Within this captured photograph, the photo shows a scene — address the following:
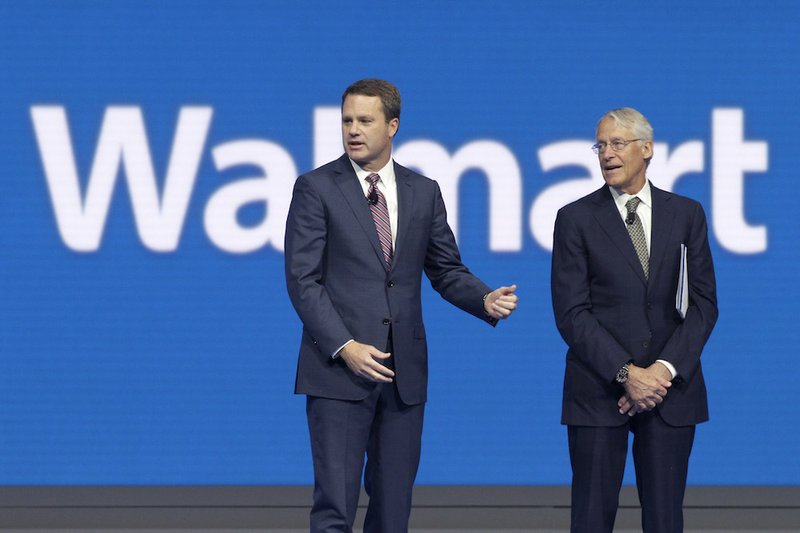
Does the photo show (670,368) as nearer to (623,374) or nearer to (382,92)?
(623,374)

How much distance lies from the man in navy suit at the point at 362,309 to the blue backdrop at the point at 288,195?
5.59ft

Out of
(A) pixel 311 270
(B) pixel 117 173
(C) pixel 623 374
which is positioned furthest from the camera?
(B) pixel 117 173

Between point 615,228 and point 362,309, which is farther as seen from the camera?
point 615,228

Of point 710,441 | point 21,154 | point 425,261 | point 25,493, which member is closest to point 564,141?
point 710,441

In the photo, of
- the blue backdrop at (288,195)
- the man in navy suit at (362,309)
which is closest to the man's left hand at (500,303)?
the man in navy suit at (362,309)

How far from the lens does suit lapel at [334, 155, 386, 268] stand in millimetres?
3277

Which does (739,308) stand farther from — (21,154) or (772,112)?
(21,154)

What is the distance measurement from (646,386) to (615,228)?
457 millimetres

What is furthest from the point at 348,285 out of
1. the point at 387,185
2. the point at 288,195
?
the point at 288,195

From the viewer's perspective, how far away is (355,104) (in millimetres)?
3270

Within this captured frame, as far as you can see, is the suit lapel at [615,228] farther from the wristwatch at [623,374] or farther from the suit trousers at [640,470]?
the suit trousers at [640,470]

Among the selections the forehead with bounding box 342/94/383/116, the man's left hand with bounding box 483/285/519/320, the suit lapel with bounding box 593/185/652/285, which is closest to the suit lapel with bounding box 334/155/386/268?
the forehead with bounding box 342/94/383/116

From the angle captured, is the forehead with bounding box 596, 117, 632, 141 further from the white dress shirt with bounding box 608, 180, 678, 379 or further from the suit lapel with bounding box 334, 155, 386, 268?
the suit lapel with bounding box 334, 155, 386, 268

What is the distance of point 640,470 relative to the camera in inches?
135
